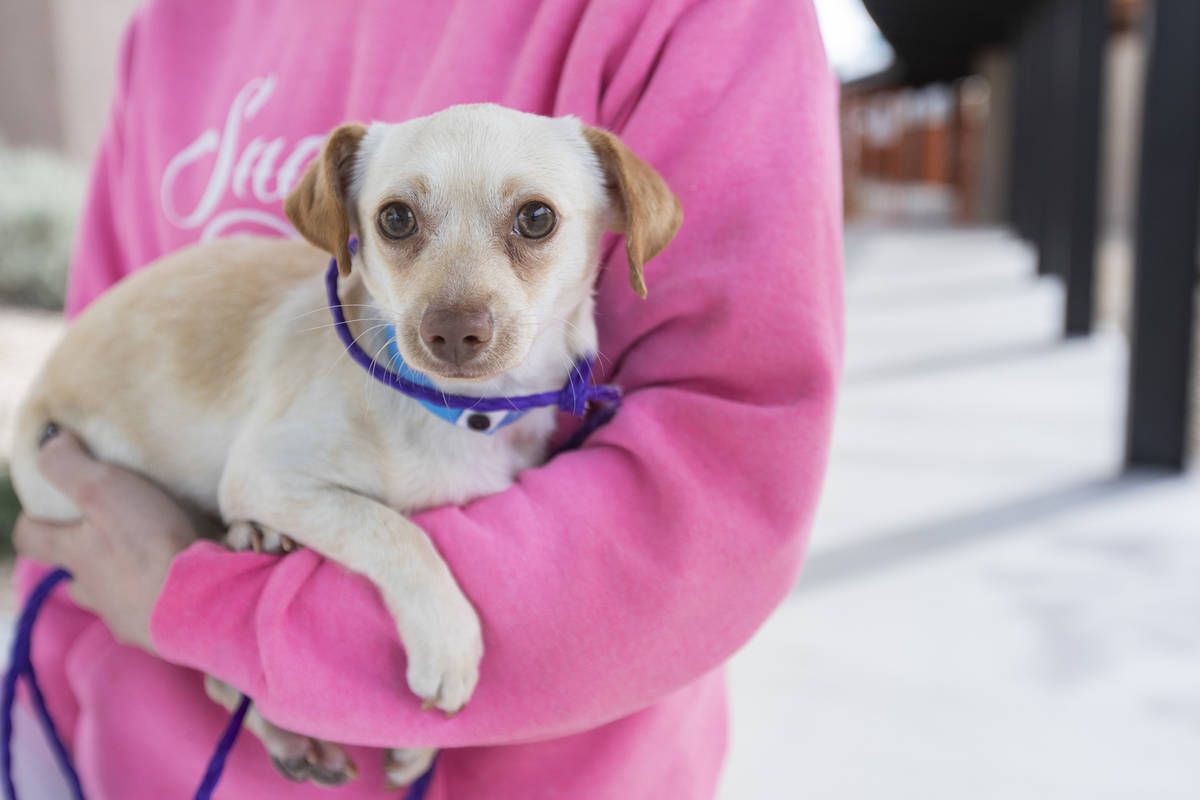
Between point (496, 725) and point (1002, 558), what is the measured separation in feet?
7.66

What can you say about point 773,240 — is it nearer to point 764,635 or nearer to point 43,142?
point 764,635

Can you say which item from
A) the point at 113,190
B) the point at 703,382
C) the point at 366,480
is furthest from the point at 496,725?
the point at 113,190

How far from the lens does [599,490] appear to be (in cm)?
91

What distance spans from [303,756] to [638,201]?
613 mm

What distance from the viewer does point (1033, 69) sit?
33.6 feet

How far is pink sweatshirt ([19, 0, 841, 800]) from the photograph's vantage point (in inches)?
34.5

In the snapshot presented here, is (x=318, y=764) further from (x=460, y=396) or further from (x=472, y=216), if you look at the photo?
(x=472, y=216)

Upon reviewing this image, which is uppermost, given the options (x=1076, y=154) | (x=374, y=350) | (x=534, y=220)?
(x=534, y=220)

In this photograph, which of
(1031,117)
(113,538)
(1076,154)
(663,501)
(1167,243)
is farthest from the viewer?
(1031,117)

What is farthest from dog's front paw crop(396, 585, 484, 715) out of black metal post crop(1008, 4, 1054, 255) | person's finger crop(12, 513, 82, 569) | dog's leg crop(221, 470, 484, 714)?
black metal post crop(1008, 4, 1054, 255)

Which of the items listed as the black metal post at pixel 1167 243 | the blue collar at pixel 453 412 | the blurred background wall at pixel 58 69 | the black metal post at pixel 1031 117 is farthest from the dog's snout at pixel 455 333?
the black metal post at pixel 1031 117

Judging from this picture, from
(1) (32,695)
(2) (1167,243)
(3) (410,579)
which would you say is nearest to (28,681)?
(1) (32,695)

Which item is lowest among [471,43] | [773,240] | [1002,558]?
[1002,558]

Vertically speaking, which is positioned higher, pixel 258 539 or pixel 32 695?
pixel 258 539
